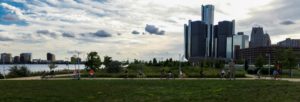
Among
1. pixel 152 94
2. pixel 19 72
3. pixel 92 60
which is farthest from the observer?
pixel 92 60

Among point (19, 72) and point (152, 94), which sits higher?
point (152, 94)

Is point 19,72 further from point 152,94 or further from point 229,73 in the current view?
point 152,94

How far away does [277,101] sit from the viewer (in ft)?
59.9

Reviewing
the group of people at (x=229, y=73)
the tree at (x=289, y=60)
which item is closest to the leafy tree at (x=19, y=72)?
the group of people at (x=229, y=73)

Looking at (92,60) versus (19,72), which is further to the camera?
(92,60)

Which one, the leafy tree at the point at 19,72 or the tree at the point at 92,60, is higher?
the tree at the point at 92,60

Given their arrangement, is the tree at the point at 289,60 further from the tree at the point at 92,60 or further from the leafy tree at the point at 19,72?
the leafy tree at the point at 19,72

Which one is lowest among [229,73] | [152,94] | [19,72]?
[19,72]

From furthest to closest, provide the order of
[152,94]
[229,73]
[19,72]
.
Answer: [19,72]
[229,73]
[152,94]

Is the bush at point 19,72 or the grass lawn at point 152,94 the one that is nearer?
the grass lawn at point 152,94

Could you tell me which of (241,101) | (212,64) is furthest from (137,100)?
(212,64)

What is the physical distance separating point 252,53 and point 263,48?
13.0 metres

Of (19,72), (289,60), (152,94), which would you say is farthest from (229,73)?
(19,72)

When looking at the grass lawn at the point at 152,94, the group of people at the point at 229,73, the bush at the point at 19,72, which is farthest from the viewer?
the bush at the point at 19,72
